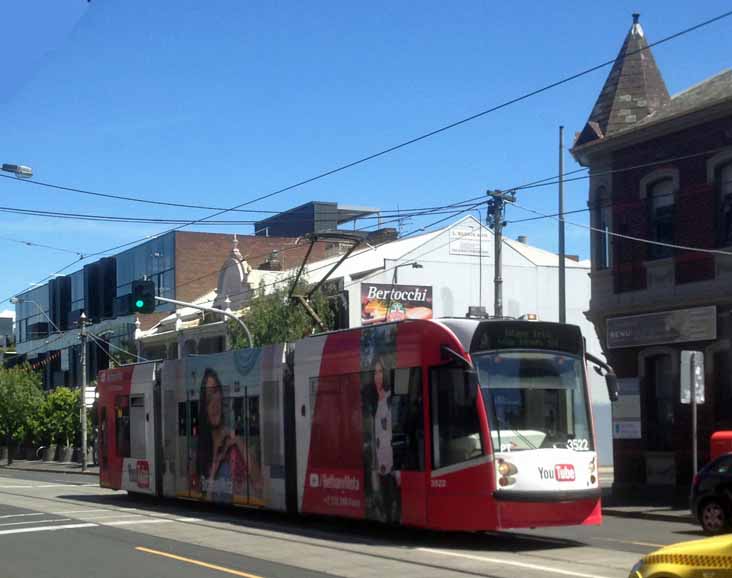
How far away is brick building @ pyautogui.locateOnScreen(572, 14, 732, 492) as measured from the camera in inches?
961

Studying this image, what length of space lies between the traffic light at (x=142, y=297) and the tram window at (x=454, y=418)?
13.9 metres

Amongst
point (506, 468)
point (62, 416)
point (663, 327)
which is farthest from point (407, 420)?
point (62, 416)

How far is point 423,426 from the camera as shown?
15.3m

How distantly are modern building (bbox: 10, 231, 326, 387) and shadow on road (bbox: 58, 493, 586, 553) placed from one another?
113 ft

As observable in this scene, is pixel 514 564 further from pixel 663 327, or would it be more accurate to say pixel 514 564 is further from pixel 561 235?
pixel 561 235

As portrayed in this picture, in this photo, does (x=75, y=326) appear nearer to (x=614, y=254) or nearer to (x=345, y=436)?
(x=614, y=254)

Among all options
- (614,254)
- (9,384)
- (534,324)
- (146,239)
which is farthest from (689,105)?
(9,384)

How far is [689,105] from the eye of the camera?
25.5 m

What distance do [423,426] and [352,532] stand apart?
11.1 feet

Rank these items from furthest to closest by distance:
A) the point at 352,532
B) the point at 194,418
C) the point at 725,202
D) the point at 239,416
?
1. the point at 725,202
2. the point at 194,418
3. the point at 239,416
4. the point at 352,532

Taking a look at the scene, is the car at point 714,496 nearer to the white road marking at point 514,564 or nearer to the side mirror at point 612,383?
the side mirror at point 612,383

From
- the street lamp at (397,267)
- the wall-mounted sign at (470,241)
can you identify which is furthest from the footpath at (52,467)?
the wall-mounted sign at (470,241)

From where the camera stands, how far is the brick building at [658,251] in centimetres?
2442

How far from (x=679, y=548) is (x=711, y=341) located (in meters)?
17.9
